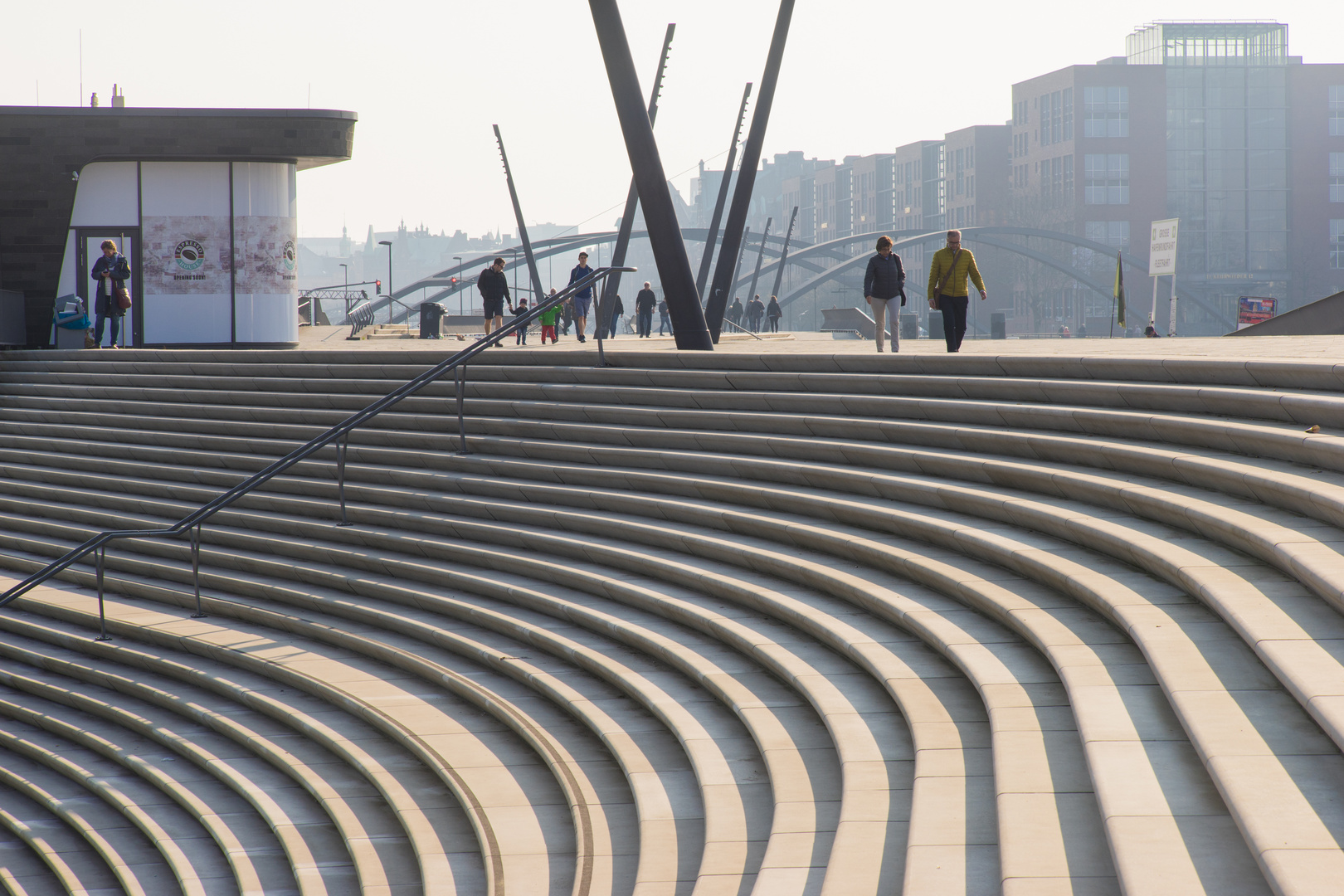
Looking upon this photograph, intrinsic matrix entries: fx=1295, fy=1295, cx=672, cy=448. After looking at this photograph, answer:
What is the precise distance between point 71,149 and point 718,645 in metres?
17.9

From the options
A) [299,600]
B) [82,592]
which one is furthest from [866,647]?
[82,592]

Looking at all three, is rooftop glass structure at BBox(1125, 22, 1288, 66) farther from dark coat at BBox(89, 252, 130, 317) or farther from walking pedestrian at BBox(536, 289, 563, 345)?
dark coat at BBox(89, 252, 130, 317)

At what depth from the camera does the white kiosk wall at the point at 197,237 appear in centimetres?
2158

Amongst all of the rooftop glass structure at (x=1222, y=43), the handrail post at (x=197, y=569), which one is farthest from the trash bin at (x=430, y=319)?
the rooftop glass structure at (x=1222, y=43)

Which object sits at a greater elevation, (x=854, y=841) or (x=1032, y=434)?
(x=1032, y=434)

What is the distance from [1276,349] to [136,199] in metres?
17.7

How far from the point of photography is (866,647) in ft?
21.9

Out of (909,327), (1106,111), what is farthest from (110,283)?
(1106,111)

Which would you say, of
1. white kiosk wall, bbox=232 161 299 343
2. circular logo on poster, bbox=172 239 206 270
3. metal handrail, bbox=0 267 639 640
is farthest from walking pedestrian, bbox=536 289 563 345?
metal handrail, bbox=0 267 639 640

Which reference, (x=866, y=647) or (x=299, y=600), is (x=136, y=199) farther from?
(x=866, y=647)

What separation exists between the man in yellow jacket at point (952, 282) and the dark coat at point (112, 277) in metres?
12.6

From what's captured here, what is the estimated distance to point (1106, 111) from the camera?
109 metres

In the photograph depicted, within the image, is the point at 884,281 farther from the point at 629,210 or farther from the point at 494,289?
the point at 629,210

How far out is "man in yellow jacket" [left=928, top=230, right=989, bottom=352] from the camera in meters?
13.2
